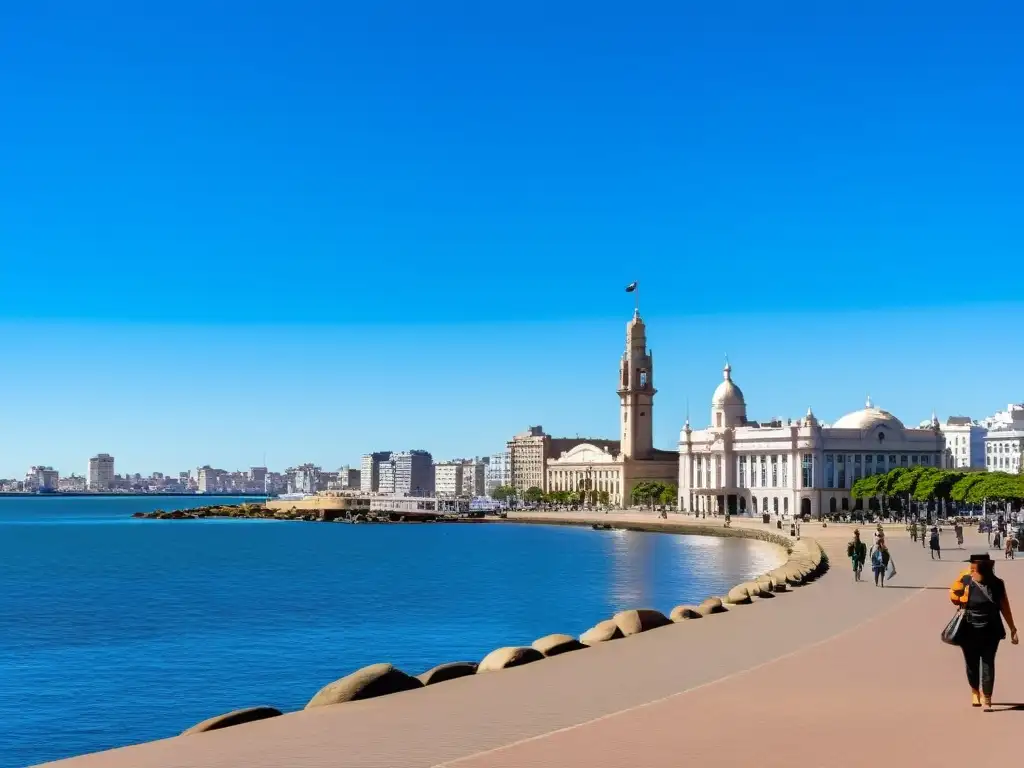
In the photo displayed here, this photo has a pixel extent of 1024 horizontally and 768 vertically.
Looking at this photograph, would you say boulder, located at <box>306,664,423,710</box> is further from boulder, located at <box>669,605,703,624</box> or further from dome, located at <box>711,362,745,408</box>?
dome, located at <box>711,362,745,408</box>

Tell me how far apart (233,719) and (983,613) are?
9.29m

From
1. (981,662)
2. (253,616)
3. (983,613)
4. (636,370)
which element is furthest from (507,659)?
(636,370)

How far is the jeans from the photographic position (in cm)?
1520

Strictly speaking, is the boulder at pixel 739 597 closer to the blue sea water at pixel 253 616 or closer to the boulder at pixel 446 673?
the blue sea water at pixel 253 616

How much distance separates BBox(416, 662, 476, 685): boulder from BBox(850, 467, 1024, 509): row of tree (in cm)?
8514

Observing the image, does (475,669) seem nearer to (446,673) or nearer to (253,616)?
(446,673)

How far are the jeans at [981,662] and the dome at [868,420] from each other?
14016cm

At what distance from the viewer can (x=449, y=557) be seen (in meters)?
86.7

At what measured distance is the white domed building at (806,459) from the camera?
148500 millimetres

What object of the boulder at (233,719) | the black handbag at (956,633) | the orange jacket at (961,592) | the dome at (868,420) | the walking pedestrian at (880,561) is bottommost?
the boulder at (233,719)

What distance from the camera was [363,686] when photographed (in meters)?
17.6

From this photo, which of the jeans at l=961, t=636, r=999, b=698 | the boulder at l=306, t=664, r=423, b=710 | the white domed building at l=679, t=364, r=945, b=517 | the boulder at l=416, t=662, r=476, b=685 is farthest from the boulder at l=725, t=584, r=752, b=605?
the white domed building at l=679, t=364, r=945, b=517

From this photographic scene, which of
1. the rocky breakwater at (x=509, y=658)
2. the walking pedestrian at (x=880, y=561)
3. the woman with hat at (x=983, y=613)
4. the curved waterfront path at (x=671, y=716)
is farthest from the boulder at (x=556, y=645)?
the walking pedestrian at (x=880, y=561)

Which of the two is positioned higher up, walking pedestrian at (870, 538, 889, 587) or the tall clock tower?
the tall clock tower
